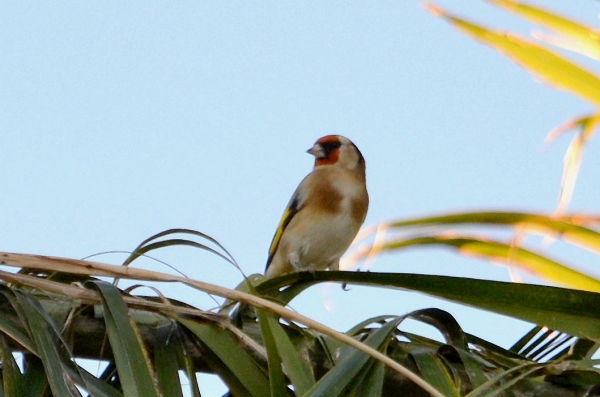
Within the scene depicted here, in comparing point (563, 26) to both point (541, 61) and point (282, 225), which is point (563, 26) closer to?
point (541, 61)

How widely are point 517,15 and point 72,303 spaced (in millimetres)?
1431

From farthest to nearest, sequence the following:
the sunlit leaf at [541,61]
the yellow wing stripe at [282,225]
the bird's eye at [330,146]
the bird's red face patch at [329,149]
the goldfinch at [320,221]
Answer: the bird's eye at [330,146]
the bird's red face patch at [329,149]
the yellow wing stripe at [282,225]
the goldfinch at [320,221]
the sunlit leaf at [541,61]

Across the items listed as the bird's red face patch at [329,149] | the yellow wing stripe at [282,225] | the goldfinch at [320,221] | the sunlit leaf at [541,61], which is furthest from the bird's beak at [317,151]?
the sunlit leaf at [541,61]

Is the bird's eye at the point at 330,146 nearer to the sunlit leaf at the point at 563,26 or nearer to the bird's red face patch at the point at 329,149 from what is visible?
the bird's red face patch at the point at 329,149

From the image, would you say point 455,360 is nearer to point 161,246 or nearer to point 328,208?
point 161,246

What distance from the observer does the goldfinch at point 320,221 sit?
4504 mm

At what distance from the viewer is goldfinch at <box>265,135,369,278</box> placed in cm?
450

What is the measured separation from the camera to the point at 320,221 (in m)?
4.51

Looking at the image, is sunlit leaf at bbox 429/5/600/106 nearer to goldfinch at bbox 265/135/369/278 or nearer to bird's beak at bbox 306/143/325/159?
goldfinch at bbox 265/135/369/278

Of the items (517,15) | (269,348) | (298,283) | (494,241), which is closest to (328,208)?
(517,15)

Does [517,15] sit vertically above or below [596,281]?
above

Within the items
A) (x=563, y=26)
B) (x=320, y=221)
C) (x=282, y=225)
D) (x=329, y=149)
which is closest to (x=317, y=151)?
(x=329, y=149)

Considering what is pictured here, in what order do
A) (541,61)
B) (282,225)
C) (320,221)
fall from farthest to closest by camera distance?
(282,225) < (320,221) < (541,61)

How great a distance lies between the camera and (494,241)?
84.6 inches
